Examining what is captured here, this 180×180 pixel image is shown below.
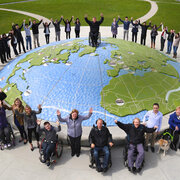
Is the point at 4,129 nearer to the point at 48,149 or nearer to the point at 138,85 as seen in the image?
the point at 48,149

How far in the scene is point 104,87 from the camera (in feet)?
26.0

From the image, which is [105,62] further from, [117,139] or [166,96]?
[117,139]

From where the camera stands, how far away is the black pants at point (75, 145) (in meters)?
6.00

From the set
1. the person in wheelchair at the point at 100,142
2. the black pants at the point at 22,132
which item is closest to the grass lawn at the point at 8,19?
the black pants at the point at 22,132

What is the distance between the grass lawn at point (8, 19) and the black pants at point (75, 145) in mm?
A: 19359

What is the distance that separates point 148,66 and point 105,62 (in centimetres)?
194

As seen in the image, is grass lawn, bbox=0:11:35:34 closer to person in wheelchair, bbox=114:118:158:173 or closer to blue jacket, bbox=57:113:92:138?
blue jacket, bbox=57:113:92:138

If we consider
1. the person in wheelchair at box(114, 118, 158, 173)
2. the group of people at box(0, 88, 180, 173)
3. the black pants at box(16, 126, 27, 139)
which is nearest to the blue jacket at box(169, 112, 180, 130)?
the group of people at box(0, 88, 180, 173)

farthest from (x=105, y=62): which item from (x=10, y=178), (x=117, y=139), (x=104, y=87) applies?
(x=10, y=178)

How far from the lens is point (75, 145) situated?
611cm

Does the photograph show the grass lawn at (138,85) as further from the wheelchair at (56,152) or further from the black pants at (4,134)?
the black pants at (4,134)

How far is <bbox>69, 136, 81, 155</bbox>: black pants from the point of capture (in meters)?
6.00

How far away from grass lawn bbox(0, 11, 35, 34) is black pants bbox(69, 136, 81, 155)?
19.4 meters

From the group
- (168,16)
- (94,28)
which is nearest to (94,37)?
(94,28)
